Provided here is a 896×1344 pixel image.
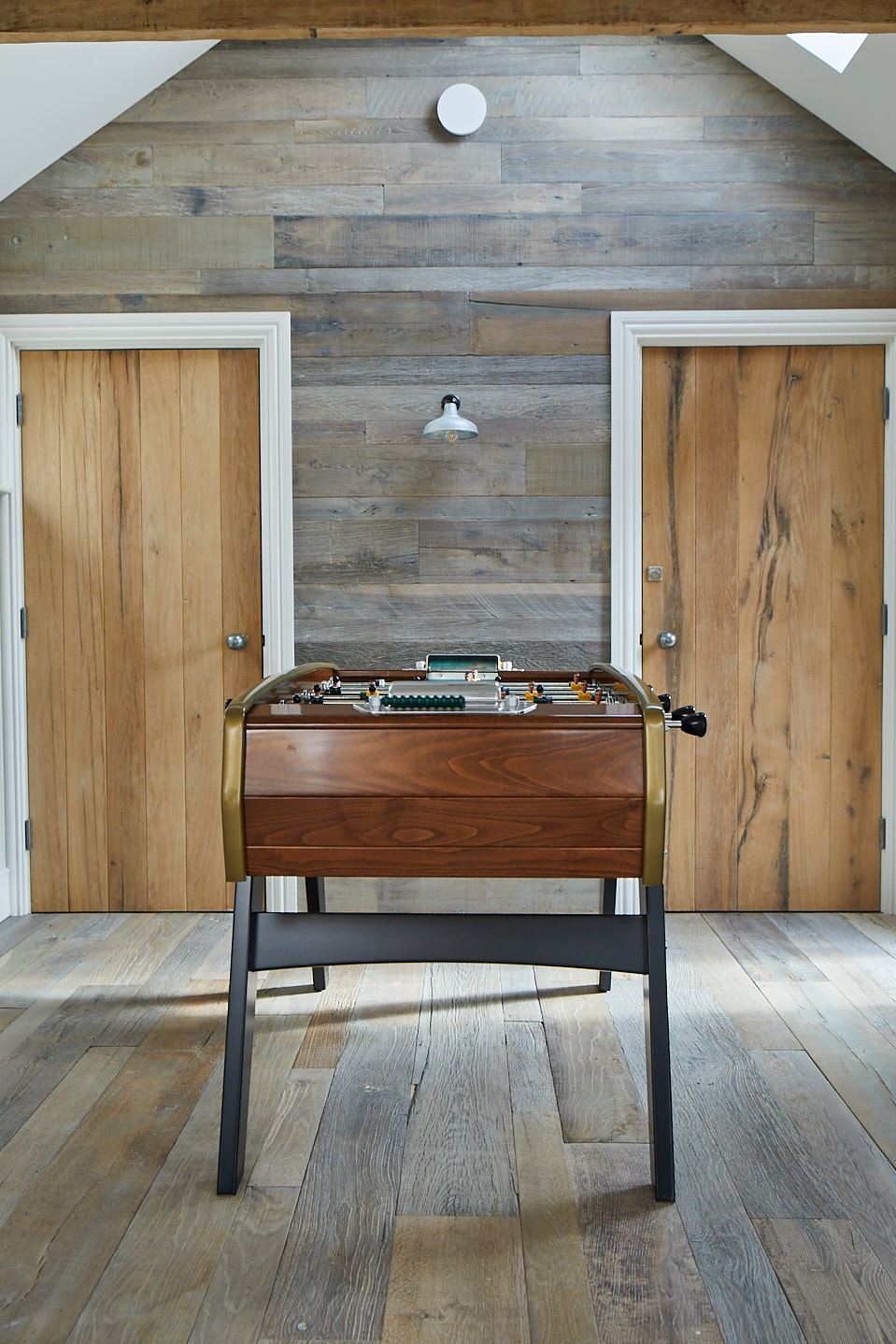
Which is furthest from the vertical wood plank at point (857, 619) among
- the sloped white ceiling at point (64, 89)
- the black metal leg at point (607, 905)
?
the sloped white ceiling at point (64, 89)

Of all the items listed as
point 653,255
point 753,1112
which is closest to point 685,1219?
point 753,1112

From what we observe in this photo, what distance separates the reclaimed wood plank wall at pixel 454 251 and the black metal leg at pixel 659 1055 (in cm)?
167

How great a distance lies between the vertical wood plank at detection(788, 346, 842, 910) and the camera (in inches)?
137

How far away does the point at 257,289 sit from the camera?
3385 mm

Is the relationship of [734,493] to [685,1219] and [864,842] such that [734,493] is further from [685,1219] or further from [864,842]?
[685,1219]

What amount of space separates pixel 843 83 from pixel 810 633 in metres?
1.79

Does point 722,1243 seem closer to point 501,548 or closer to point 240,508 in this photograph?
point 501,548

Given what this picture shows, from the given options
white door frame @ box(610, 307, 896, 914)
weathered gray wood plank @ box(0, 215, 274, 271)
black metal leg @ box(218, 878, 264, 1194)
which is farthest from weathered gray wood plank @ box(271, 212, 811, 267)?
black metal leg @ box(218, 878, 264, 1194)

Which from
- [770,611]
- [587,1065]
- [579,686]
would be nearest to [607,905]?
[587,1065]

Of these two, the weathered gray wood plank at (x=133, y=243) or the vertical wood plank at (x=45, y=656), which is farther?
the vertical wood plank at (x=45, y=656)

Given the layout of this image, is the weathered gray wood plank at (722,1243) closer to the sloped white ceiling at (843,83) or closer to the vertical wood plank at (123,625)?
the vertical wood plank at (123,625)

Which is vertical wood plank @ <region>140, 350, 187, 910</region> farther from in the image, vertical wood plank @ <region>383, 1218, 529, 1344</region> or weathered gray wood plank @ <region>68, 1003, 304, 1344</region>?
vertical wood plank @ <region>383, 1218, 529, 1344</region>

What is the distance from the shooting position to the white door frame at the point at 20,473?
3.39 metres

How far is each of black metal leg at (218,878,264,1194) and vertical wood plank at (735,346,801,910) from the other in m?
2.19
